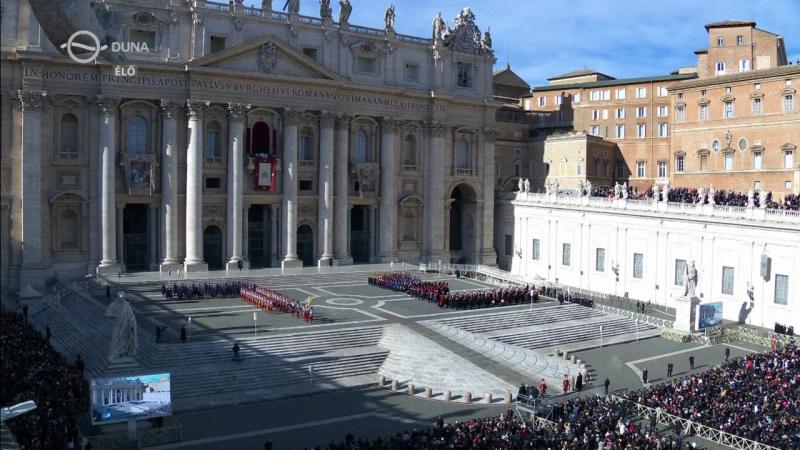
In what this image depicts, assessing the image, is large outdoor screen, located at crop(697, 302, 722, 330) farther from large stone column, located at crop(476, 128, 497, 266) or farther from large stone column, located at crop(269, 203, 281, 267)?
large stone column, located at crop(269, 203, 281, 267)

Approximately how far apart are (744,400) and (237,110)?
35.7 m

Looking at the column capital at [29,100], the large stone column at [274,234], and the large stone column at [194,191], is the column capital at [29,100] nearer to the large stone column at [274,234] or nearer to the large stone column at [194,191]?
the large stone column at [194,191]

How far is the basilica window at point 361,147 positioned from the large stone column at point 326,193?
3194mm

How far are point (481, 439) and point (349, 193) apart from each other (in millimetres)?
37465

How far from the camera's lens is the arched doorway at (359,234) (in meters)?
58.2

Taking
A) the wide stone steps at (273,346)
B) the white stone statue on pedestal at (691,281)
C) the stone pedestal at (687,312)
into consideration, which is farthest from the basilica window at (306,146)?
the stone pedestal at (687,312)

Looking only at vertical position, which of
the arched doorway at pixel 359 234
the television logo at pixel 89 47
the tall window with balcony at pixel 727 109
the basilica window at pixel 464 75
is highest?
the basilica window at pixel 464 75

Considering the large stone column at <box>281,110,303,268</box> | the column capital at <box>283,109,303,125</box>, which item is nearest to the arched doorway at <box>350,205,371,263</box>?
the large stone column at <box>281,110,303,268</box>

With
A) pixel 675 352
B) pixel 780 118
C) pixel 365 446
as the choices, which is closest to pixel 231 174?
pixel 675 352

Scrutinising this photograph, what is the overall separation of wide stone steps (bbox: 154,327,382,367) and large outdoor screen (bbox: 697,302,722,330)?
54.8 feet

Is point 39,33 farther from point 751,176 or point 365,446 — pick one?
point 751,176

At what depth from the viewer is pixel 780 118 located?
53094 mm

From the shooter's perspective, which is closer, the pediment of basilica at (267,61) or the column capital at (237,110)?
the pediment of basilica at (267,61)

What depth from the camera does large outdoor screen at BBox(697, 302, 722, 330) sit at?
39.3 metres
